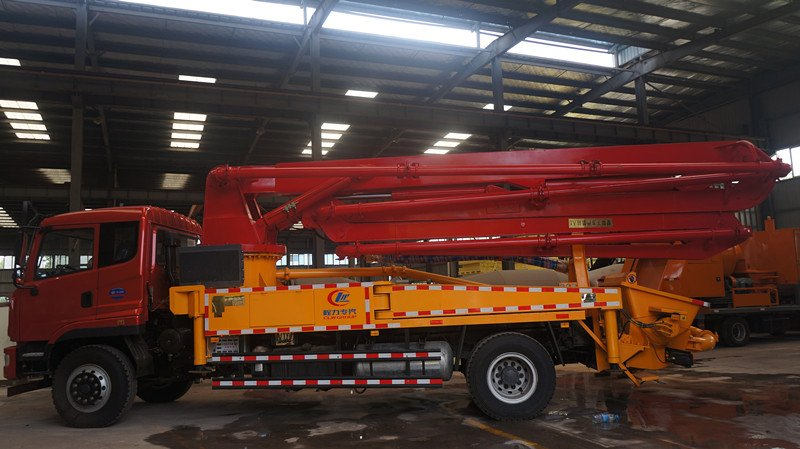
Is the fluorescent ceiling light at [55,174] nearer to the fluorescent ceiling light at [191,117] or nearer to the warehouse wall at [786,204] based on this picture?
the fluorescent ceiling light at [191,117]

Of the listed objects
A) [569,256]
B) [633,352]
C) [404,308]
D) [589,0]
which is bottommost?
[633,352]

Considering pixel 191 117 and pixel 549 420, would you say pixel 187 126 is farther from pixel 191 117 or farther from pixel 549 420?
pixel 549 420

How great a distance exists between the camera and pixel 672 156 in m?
7.20

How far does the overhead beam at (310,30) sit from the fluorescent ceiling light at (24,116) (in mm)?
8613

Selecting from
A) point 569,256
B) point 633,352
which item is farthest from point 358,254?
point 633,352

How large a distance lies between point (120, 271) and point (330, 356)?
297 centimetres

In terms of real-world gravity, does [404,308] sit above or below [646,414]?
above

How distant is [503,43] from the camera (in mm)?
17750

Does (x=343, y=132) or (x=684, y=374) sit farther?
(x=343, y=132)

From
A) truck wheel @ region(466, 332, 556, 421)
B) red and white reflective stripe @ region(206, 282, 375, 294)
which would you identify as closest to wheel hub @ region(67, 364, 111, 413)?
red and white reflective stripe @ region(206, 282, 375, 294)

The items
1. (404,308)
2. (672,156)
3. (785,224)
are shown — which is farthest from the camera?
(785,224)

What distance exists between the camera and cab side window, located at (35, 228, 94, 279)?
7.18 meters

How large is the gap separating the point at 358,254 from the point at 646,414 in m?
4.13

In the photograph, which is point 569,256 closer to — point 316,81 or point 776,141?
point 316,81
